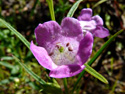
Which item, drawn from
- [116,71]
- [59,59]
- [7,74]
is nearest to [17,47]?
[7,74]

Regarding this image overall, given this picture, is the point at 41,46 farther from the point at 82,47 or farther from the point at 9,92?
the point at 9,92

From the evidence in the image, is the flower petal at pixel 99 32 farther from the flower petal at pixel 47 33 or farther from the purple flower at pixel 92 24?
the flower petal at pixel 47 33

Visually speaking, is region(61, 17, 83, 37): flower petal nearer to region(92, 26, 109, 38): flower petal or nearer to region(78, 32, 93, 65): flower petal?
region(78, 32, 93, 65): flower petal

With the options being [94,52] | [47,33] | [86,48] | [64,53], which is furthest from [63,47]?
[94,52]

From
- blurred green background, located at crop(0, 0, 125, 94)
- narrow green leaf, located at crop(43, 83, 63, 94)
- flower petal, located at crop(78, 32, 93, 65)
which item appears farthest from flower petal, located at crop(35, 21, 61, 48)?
blurred green background, located at crop(0, 0, 125, 94)

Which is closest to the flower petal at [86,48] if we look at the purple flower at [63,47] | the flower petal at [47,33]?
the purple flower at [63,47]

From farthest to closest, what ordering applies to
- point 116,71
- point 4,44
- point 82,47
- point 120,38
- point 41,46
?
point 116,71, point 120,38, point 4,44, point 41,46, point 82,47

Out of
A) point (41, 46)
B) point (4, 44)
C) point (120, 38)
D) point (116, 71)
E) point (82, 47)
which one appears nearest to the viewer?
point (82, 47)
